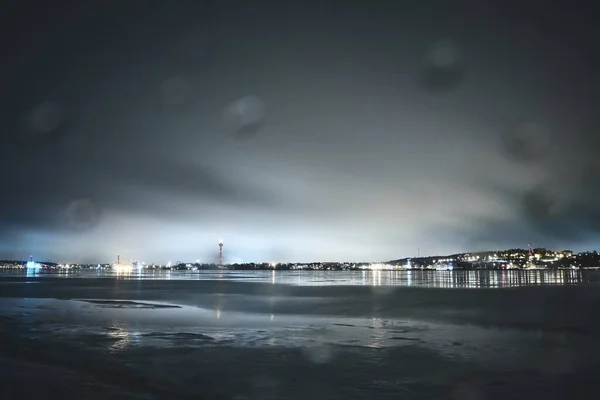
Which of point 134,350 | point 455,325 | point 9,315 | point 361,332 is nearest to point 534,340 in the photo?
point 455,325

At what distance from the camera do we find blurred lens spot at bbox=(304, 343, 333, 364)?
58.1 ft

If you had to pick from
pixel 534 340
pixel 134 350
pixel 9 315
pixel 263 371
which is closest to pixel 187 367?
pixel 263 371

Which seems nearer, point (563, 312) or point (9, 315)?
point (9, 315)

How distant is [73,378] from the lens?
48.3 feet

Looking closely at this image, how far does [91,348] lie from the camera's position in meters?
19.6

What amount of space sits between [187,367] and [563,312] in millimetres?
30185

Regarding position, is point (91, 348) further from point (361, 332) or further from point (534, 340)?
point (534, 340)

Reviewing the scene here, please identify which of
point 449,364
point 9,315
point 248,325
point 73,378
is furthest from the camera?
point 9,315

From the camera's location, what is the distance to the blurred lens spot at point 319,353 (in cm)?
1772

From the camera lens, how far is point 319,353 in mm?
18969

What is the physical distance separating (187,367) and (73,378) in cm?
335

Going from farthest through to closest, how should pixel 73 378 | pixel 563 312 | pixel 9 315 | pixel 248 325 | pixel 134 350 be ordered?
pixel 563 312 → pixel 9 315 → pixel 248 325 → pixel 134 350 → pixel 73 378

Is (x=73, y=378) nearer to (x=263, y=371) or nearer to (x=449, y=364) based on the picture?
(x=263, y=371)

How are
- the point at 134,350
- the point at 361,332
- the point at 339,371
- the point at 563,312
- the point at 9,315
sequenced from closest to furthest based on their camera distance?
1. the point at 339,371
2. the point at 134,350
3. the point at 361,332
4. the point at 9,315
5. the point at 563,312
